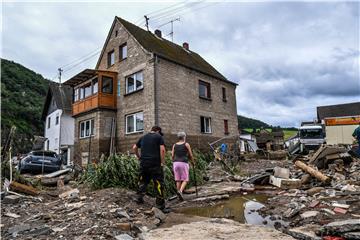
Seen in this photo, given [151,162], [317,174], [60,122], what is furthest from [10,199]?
[60,122]

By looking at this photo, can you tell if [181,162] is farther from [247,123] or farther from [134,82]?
[247,123]

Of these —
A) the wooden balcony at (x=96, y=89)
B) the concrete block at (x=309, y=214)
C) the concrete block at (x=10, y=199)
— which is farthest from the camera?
the wooden balcony at (x=96, y=89)

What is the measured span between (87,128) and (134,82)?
17.7 feet

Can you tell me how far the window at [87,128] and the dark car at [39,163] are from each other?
14.2 feet

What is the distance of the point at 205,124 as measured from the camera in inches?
758

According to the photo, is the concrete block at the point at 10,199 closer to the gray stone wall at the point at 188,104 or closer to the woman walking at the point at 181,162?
the woman walking at the point at 181,162

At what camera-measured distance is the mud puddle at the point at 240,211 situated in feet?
16.3

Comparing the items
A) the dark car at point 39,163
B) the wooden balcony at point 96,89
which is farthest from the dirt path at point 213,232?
the wooden balcony at point 96,89

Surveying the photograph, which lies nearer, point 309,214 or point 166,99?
point 309,214

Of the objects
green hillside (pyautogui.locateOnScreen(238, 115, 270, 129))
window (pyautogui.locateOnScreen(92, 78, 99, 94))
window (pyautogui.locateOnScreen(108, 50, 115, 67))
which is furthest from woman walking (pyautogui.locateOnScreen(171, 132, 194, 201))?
green hillside (pyautogui.locateOnScreen(238, 115, 270, 129))

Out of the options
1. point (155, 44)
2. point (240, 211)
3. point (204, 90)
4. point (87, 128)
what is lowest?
point (240, 211)

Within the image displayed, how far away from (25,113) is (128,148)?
31.0 m

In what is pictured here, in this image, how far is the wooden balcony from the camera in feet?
60.1

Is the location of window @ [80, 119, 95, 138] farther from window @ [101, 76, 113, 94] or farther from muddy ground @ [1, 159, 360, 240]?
muddy ground @ [1, 159, 360, 240]
